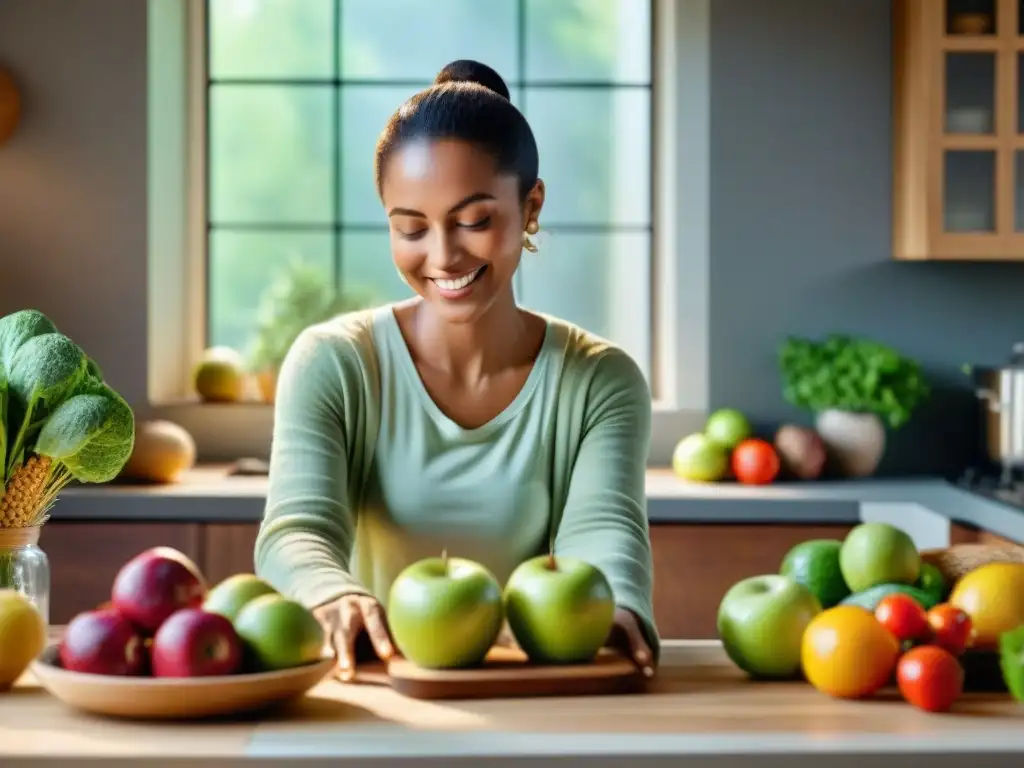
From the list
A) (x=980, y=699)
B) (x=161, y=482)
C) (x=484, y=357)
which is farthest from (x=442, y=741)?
(x=161, y=482)

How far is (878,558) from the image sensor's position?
5.29ft

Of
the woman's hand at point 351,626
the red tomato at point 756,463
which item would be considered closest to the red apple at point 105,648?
the woman's hand at point 351,626

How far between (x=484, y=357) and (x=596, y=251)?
2.24 meters

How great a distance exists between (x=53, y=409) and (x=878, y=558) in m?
→ 0.90

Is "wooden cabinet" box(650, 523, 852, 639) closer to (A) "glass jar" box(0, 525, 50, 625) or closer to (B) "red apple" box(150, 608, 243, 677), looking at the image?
(A) "glass jar" box(0, 525, 50, 625)

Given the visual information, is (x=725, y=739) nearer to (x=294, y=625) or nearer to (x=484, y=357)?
(x=294, y=625)

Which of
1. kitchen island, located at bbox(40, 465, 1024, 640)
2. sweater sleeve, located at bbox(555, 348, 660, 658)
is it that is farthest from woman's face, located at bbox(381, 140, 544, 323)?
kitchen island, located at bbox(40, 465, 1024, 640)

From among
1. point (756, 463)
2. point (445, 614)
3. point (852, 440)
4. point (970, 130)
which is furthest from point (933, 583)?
point (970, 130)

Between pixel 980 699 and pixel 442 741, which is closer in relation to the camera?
pixel 442 741

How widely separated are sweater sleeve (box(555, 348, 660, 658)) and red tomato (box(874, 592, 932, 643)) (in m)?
0.26

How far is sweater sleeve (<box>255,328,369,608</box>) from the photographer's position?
1671 mm

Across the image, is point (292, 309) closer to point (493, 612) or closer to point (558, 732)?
point (493, 612)

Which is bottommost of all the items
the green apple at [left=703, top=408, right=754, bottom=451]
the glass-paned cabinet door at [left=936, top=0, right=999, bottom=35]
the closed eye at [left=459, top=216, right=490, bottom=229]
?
the green apple at [left=703, top=408, right=754, bottom=451]

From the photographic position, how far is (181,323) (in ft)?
13.5
